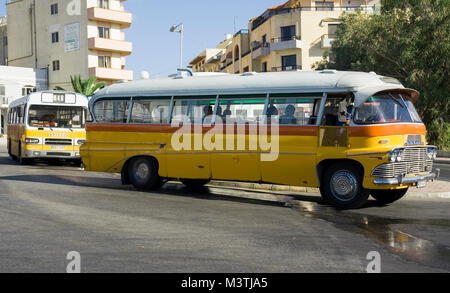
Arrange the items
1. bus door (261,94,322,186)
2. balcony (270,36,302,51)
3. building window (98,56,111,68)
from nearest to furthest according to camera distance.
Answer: bus door (261,94,322,186), balcony (270,36,302,51), building window (98,56,111,68)

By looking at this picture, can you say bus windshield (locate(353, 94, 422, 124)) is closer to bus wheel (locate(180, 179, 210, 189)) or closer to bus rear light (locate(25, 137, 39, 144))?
bus wheel (locate(180, 179, 210, 189))

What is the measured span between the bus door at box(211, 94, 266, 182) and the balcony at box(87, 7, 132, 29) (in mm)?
55491

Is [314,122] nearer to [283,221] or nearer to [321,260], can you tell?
[283,221]

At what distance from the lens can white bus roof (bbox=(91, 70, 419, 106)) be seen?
1091 cm

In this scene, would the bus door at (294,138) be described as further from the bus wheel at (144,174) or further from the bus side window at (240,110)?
the bus wheel at (144,174)

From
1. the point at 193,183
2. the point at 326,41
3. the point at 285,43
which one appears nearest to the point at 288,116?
the point at 193,183

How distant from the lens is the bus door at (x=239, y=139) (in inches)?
470

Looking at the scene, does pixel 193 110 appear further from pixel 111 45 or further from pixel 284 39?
pixel 111 45

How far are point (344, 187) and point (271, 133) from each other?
1.89 meters

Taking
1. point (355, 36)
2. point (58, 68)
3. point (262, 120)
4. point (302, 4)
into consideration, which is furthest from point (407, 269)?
point (58, 68)

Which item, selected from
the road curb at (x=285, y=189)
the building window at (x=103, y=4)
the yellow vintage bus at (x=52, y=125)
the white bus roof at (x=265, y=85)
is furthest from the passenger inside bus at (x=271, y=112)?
the building window at (x=103, y=4)

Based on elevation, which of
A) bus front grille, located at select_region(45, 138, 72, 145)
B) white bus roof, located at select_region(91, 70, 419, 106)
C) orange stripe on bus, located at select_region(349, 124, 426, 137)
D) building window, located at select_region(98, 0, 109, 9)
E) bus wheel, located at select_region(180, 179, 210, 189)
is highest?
building window, located at select_region(98, 0, 109, 9)

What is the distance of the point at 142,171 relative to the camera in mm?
13828

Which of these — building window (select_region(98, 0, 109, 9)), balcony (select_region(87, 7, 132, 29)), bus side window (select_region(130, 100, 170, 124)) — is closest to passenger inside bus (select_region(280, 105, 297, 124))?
bus side window (select_region(130, 100, 170, 124))
